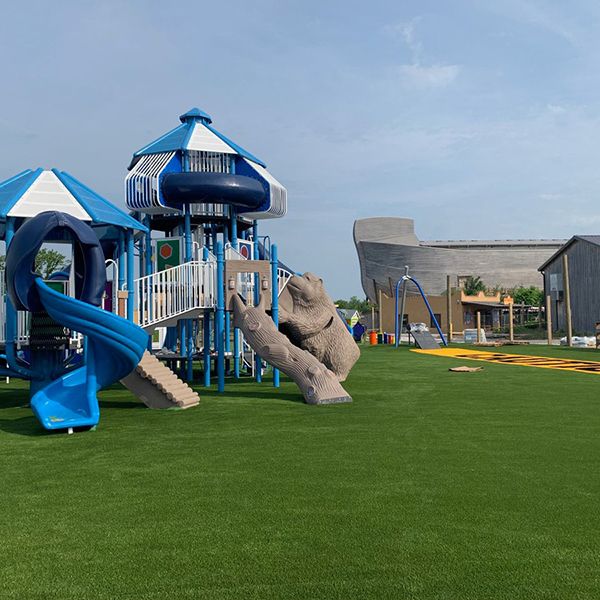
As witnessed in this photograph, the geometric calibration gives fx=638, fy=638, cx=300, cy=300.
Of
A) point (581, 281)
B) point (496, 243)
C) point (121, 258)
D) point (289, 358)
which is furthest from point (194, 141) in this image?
point (496, 243)

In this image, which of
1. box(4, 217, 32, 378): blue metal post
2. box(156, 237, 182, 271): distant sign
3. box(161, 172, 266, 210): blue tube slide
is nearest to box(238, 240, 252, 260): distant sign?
box(161, 172, 266, 210): blue tube slide

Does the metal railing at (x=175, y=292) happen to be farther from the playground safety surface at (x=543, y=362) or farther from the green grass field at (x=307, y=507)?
the playground safety surface at (x=543, y=362)

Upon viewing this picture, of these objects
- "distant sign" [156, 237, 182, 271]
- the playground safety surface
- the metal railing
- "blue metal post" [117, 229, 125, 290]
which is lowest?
the playground safety surface

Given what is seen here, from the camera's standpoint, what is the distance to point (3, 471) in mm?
6332

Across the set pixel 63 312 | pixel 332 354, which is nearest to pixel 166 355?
pixel 332 354

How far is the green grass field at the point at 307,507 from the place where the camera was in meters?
3.54

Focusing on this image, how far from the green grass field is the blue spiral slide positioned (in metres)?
0.48

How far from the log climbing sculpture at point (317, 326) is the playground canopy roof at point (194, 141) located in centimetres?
504

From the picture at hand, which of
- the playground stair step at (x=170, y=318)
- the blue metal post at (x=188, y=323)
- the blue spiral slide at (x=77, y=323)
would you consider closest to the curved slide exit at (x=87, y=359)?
the blue spiral slide at (x=77, y=323)

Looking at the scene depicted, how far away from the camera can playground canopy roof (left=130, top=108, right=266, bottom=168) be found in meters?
17.0

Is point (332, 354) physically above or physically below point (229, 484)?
above

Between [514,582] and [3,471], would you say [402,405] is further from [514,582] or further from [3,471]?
[514,582]

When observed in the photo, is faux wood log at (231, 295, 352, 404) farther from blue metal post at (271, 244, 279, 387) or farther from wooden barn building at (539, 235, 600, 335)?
wooden barn building at (539, 235, 600, 335)

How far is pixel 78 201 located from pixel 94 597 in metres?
9.85
